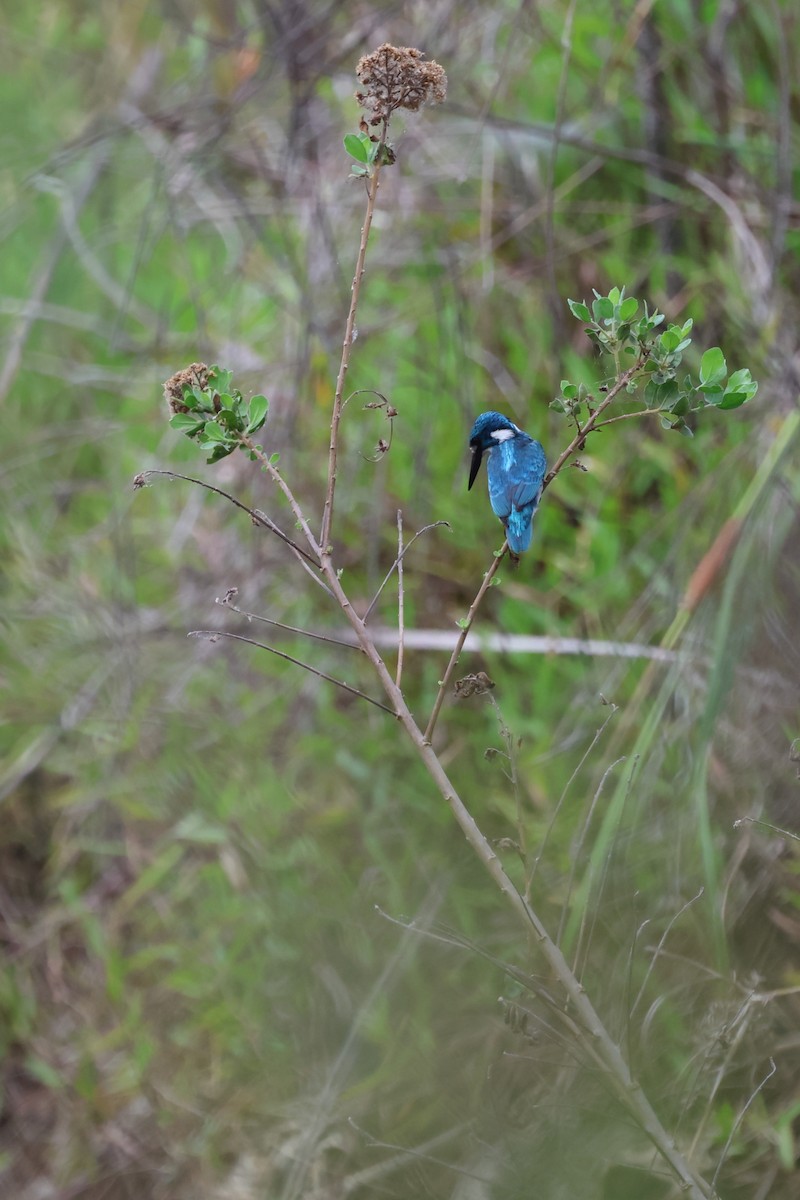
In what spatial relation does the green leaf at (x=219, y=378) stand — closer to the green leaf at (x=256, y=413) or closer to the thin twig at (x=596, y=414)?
the green leaf at (x=256, y=413)

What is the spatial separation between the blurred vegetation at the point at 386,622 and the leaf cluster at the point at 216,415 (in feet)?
3.22

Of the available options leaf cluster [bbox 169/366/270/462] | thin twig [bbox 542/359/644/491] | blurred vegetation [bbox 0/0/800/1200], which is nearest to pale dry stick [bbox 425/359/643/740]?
thin twig [bbox 542/359/644/491]

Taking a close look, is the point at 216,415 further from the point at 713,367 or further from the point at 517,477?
the point at 713,367

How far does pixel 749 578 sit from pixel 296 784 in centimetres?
127

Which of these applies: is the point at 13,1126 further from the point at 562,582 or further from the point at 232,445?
the point at 232,445

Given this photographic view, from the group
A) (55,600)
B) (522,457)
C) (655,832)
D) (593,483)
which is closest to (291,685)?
(55,600)

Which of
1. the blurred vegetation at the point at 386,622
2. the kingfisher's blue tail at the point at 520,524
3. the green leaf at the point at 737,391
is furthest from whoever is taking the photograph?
the blurred vegetation at the point at 386,622

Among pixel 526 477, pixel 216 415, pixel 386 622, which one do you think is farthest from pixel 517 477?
pixel 386 622

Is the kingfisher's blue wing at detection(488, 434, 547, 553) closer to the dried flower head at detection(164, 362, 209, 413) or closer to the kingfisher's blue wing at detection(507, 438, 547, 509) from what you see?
the kingfisher's blue wing at detection(507, 438, 547, 509)

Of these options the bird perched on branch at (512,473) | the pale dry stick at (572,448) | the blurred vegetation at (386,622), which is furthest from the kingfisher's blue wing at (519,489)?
the blurred vegetation at (386,622)

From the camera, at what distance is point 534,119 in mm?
3164

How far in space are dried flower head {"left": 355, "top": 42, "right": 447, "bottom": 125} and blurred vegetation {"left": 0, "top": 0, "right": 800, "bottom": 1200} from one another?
103 centimetres

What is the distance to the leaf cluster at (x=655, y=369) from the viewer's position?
3.10 ft

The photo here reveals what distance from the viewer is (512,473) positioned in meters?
1.13
